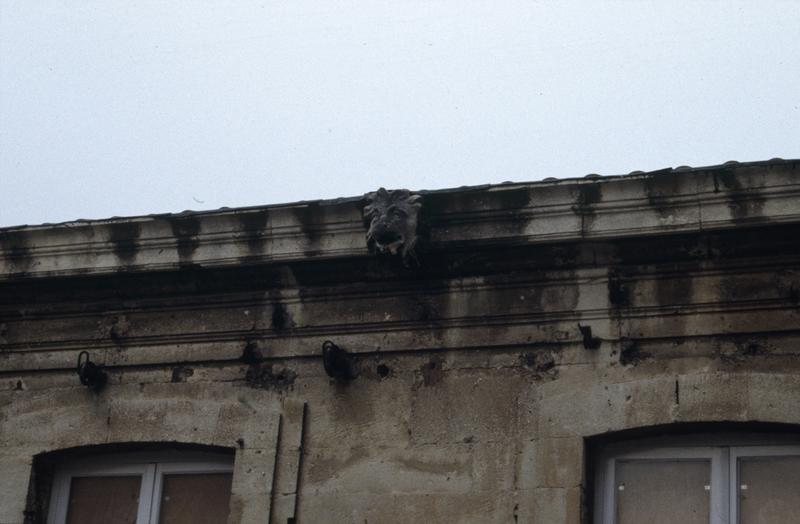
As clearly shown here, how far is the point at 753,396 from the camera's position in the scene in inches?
328

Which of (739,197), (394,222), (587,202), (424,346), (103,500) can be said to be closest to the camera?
(739,197)

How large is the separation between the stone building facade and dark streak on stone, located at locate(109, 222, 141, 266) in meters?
0.01

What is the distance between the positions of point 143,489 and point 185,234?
1582 mm

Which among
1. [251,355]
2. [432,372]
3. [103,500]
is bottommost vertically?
[103,500]

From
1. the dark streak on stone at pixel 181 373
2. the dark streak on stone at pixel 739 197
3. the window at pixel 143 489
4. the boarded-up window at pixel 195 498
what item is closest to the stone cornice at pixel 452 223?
the dark streak on stone at pixel 739 197

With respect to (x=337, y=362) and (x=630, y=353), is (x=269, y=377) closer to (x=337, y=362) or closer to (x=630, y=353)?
(x=337, y=362)

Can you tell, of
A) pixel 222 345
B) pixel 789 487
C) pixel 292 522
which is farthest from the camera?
pixel 222 345

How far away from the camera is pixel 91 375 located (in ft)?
31.6

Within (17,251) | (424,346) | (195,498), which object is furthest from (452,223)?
(17,251)

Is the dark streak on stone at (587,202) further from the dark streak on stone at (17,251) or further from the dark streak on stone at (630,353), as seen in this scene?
the dark streak on stone at (17,251)

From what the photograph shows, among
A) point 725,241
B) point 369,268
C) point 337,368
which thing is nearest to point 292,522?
point 337,368

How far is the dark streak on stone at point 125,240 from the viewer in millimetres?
9680

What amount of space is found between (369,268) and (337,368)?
65 cm

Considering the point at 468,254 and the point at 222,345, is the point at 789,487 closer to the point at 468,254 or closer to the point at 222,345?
the point at 468,254
